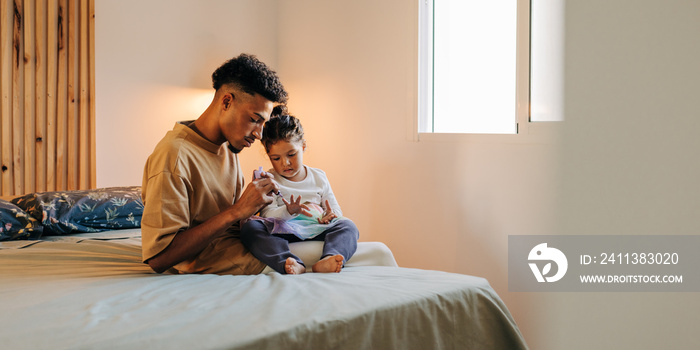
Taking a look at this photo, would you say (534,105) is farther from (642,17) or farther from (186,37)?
(186,37)

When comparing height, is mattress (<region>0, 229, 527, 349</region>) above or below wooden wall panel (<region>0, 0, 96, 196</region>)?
below

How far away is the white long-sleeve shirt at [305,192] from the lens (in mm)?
2086

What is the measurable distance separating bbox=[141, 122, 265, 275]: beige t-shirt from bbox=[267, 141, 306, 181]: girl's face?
0.71ft

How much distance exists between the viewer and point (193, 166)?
175cm

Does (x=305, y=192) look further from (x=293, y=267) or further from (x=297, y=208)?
(x=293, y=267)

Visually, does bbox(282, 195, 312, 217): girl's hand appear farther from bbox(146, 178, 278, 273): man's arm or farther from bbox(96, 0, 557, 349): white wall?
bbox(96, 0, 557, 349): white wall

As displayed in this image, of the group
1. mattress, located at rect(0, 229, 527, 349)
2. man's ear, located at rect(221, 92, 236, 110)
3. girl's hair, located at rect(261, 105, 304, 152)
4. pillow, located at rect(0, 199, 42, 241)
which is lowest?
mattress, located at rect(0, 229, 527, 349)

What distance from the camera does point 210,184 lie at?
71.6 inches

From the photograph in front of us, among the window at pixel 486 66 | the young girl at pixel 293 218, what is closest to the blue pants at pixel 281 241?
the young girl at pixel 293 218

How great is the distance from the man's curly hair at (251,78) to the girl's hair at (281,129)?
252 mm

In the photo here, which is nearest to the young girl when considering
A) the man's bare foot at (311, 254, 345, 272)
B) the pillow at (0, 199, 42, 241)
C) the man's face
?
the man's bare foot at (311, 254, 345, 272)

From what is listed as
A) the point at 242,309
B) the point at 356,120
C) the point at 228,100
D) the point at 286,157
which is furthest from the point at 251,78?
the point at 356,120

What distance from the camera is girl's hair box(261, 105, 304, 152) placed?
213 cm

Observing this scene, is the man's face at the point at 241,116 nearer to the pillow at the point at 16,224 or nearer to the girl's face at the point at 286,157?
the girl's face at the point at 286,157
